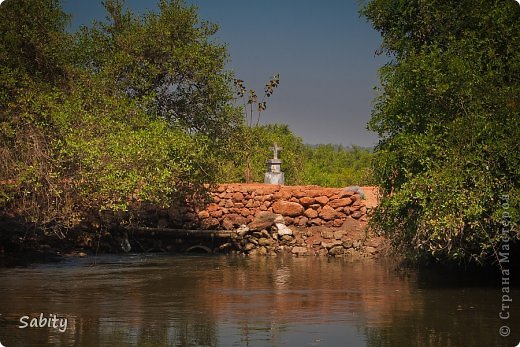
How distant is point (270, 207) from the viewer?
108ft

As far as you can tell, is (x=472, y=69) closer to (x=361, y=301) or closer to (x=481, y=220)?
(x=481, y=220)

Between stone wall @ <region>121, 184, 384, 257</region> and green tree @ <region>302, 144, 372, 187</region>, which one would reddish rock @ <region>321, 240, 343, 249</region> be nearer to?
stone wall @ <region>121, 184, 384, 257</region>

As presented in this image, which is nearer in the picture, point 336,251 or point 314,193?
point 336,251

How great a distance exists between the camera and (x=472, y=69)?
64.6 feet

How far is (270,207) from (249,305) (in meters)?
14.1

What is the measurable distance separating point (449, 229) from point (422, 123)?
296cm

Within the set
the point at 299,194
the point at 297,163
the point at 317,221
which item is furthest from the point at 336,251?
the point at 297,163

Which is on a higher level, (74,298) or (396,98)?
(396,98)

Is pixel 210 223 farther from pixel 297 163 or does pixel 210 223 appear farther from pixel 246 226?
pixel 297 163

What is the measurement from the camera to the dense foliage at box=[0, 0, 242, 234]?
2438 centimetres

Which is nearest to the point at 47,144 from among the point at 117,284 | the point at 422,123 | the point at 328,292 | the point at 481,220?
the point at 117,284

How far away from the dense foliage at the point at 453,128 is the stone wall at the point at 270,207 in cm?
1011

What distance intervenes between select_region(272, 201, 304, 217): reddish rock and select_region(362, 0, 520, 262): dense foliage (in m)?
10.3

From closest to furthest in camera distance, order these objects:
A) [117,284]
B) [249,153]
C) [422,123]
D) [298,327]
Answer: [298,327] → [422,123] → [117,284] → [249,153]
